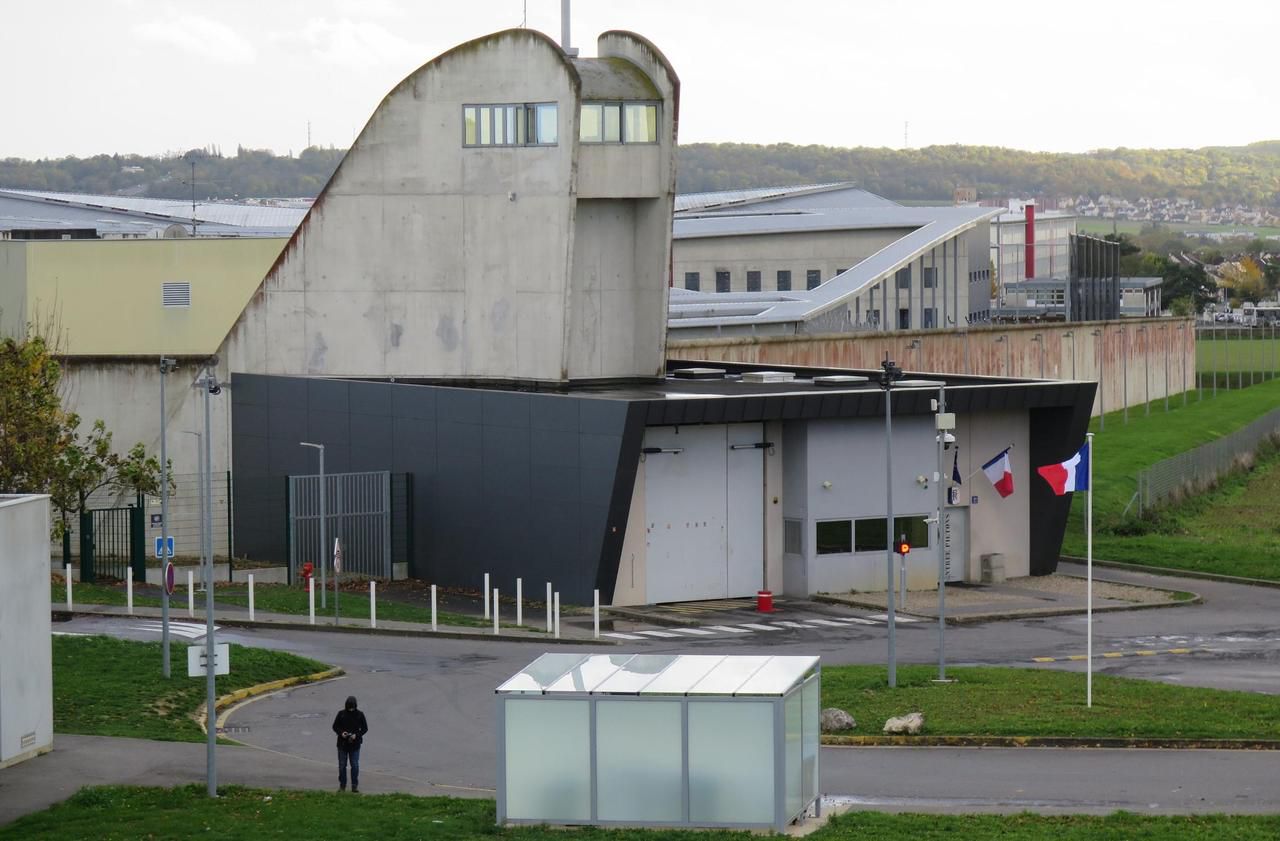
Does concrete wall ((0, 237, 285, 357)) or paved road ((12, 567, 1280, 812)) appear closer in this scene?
paved road ((12, 567, 1280, 812))

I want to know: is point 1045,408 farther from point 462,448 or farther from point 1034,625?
point 462,448

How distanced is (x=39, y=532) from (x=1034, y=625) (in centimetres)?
2632

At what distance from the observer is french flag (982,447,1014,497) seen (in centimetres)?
5462

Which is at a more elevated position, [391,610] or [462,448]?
[462,448]

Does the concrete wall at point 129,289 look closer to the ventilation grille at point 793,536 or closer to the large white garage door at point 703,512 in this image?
the large white garage door at point 703,512

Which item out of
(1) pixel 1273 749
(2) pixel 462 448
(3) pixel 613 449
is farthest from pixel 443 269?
(1) pixel 1273 749

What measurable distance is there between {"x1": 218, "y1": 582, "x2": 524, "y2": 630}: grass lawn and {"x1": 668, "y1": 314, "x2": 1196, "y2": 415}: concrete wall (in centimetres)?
2466

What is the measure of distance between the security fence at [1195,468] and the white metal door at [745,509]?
68.7ft

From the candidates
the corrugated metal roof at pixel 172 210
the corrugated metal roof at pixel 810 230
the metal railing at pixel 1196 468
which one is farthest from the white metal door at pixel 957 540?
the corrugated metal roof at pixel 172 210

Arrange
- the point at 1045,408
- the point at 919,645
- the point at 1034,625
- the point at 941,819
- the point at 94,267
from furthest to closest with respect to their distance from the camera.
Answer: the point at 94,267, the point at 1045,408, the point at 1034,625, the point at 919,645, the point at 941,819

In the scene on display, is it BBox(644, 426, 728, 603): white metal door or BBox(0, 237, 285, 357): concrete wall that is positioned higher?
BBox(0, 237, 285, 357): concrete wall

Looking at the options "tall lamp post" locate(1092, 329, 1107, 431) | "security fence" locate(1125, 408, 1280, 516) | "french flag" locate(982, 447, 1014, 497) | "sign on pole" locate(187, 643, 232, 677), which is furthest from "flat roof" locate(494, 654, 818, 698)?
"tall lamp post" locate(1092, 329, 1107, 431)

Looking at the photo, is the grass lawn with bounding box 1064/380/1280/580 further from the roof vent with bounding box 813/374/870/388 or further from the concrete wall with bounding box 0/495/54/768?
the concrete wall with bounding box 0/495/54/768

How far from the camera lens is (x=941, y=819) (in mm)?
26078
